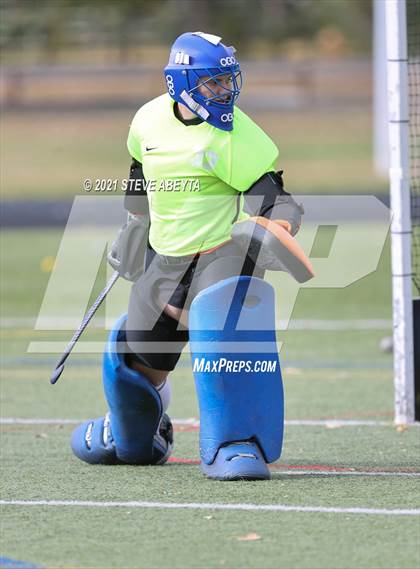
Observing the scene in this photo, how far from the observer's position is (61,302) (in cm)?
1302

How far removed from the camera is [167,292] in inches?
240

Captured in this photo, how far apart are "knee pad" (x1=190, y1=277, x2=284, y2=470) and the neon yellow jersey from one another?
0.29m

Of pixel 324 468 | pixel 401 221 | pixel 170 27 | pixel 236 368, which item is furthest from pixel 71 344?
pixel 170 27

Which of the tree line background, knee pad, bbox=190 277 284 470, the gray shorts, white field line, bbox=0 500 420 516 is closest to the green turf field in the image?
white field line, bbox=0 500 420 516

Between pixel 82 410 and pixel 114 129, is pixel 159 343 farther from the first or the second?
pixel 114 129

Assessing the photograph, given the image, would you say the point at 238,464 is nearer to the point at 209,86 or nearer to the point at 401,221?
the point at 209,86

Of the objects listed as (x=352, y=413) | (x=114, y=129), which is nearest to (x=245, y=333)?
(x=352, y=413)

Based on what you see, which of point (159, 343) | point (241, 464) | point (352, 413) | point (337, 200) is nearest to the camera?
point (241, 464)

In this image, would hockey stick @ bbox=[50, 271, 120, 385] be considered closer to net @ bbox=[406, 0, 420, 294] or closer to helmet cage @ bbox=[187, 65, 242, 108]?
helmet cage @ bbox=[187, 65, 242, 108]

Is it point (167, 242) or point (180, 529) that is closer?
point (180, 529)

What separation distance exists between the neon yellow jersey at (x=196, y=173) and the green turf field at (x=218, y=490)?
110 centimetres

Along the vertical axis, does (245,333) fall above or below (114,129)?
above

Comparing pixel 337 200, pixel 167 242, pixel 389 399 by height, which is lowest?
pixel 337 200

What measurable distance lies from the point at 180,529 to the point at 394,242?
297 cm
